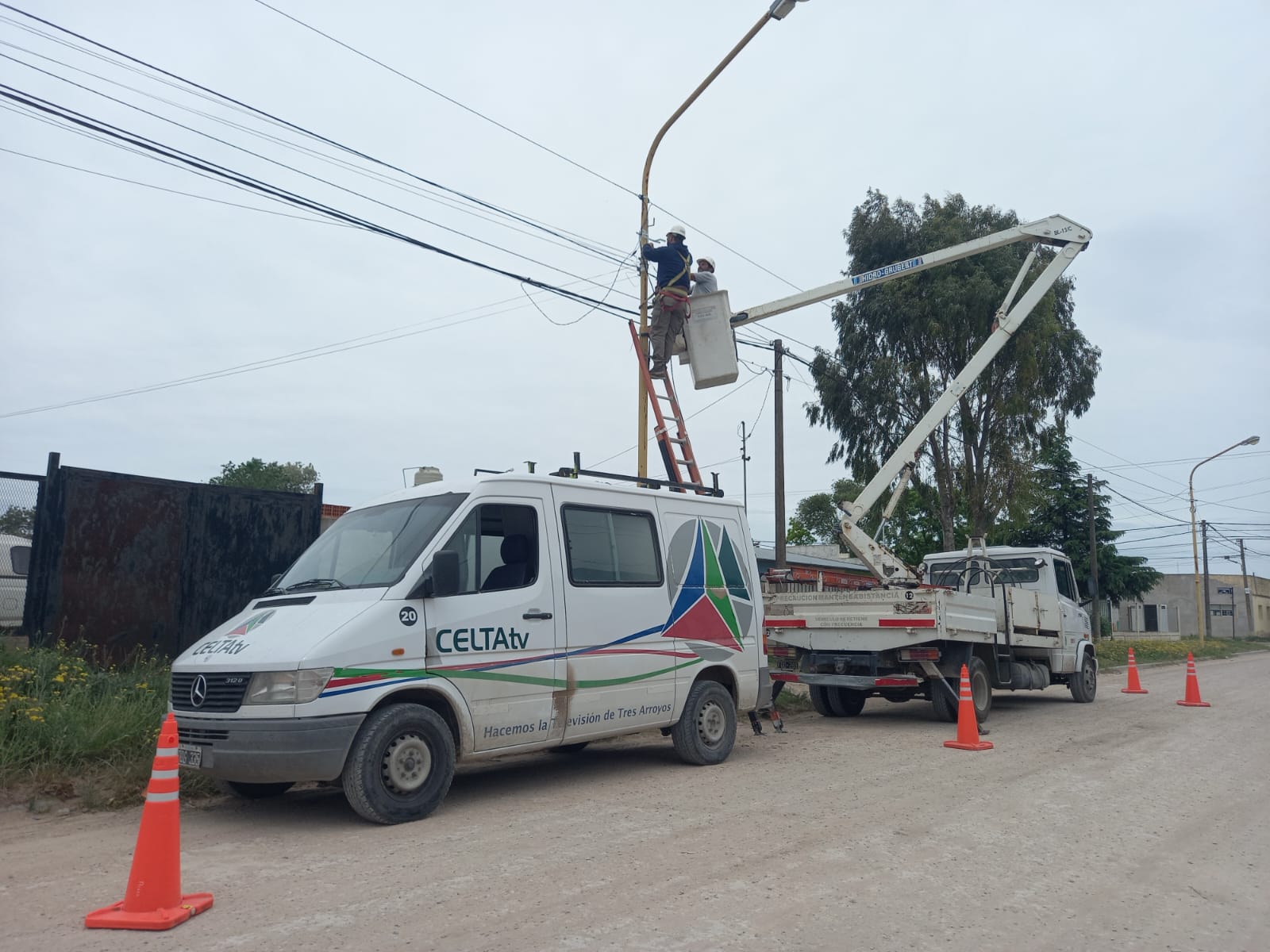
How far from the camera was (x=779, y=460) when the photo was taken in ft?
65.1

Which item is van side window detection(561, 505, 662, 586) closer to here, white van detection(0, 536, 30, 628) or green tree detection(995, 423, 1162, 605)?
white van detection(0, 536, 30, 628)

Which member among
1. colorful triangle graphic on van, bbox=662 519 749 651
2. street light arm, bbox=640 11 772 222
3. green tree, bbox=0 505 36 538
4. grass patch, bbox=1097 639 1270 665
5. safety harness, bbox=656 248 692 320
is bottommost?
grass patch, bbox=1097 639 1270 665

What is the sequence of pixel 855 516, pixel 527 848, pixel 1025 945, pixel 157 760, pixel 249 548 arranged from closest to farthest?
pixel 1025 945
pixel 157 760
pixel 527 848
pixel 249 548
pixel 855 516

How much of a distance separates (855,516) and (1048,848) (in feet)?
28.4

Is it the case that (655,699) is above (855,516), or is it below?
below

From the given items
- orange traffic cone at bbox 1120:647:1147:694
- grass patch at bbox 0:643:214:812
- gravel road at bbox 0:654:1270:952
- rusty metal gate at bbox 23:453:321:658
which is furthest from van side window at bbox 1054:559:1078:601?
grass patch at bbox 0:643:214:812

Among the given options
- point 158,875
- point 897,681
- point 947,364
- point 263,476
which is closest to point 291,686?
point 158,875

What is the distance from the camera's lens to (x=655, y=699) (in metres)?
8.34

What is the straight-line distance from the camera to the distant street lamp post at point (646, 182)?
1092 cm

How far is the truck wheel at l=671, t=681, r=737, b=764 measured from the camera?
868 centimetres

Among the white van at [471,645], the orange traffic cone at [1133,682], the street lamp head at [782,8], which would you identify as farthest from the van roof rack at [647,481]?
the orange traffic cone at [1133,682]

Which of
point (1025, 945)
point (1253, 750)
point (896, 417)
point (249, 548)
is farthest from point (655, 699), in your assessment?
point (896, 417)

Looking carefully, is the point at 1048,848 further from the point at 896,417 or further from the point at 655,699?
the point at 896,417

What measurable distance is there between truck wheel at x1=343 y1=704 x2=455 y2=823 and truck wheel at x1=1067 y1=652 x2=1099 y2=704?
1250 centimetres
